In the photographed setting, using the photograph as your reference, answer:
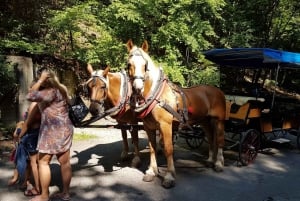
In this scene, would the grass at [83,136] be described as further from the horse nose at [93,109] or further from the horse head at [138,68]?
the horse head at [138,68]

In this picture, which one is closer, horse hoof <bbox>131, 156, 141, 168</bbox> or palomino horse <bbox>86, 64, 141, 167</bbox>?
palomino horse <bbox>86, 64, 141, 167</bbox>

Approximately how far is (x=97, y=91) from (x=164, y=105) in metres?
1.11

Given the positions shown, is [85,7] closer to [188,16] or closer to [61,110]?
[188,16]

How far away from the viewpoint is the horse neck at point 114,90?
6.43 metres

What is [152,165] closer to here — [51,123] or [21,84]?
[51,123]

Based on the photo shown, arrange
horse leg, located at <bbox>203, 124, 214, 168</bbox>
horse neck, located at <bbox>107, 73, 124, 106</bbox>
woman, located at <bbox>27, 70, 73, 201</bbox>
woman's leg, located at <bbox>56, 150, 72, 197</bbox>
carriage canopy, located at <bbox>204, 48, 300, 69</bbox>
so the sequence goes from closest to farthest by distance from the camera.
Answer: woman, located at <bbox>27, 70, 73, 201</bbox> < woman's leg, located at <bbox>56, 150, 72, 197</bbox> < horse neck, located at <bbox>107, 73, 124, 106</bbox> < horse leg, located at <bbox>203, 124, 214, 168</bbox> < carriage canopy, located at <bbox>204, 48, 300, 69</bbox>

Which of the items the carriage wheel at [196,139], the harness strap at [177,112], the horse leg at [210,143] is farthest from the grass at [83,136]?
the harness strap at [177,112]

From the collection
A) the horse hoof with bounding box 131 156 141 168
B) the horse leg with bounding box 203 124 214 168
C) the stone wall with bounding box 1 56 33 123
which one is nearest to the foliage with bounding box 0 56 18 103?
the stone wall with bounding box 1 56 33 123

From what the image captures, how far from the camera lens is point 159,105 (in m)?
6.21

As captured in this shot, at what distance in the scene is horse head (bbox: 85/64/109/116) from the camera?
19.7 feet

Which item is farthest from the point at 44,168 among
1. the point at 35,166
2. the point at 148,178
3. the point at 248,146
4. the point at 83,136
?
the point at 83,136

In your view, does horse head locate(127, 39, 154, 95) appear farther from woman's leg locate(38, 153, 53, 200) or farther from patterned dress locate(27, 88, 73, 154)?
woman's leg locate(38, 153, 53, 200)

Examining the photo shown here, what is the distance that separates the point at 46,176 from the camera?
5.09 m

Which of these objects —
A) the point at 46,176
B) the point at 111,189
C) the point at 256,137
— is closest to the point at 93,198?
the point at 111,189
